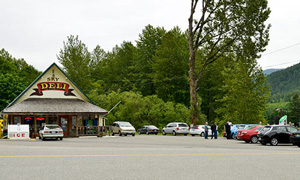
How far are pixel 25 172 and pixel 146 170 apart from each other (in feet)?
12.0

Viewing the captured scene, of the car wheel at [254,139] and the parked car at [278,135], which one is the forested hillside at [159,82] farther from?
the parked car at [278,135]

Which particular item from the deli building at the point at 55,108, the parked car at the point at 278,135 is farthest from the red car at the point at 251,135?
the deli building at the point at 55,108

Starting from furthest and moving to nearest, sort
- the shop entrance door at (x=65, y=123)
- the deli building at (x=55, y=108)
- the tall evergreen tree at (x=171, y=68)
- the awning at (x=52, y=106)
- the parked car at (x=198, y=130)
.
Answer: the tall evergreen tree at (x=171, y=68) → the shop entrance door at (x=65, y=123) → the parked car at (x=198, y=130) → the deli building at (x=55, y=108) → the awning at (x=52, y=106)

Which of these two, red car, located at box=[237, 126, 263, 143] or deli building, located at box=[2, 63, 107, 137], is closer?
red car, located at box=[237, 126, 263, 143]

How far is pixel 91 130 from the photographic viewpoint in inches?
1811

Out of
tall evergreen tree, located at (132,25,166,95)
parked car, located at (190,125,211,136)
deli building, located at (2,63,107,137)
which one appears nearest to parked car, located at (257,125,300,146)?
parked car, located at (190,125,211,136)

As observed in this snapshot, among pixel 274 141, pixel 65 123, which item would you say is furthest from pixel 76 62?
pixel 274 141

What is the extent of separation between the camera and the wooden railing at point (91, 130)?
45.3 m

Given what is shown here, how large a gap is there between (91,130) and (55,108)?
5.09m

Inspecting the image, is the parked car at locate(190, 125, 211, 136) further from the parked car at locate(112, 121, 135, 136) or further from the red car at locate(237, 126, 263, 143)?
the red car at locate(237, 126, 263, 143)

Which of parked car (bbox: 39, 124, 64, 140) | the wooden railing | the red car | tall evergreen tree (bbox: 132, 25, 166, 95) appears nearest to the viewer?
the red car

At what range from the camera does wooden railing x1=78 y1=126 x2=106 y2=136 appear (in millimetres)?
45312

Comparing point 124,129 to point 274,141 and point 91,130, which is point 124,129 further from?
point 274,141

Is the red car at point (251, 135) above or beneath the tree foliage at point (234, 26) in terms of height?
beneath
